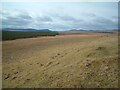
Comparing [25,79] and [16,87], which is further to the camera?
[25,79]

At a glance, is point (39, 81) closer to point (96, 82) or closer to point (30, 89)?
point (30, 89)

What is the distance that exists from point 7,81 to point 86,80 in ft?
18.9

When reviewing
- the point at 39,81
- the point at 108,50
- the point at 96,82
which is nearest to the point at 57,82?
the point at 39,81

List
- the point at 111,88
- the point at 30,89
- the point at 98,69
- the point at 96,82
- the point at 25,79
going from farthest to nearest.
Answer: the point at 25,79 < the point at 98,69 < the point at 30,89 < the point at 96,82 < the point at 111,88

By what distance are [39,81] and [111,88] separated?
429cm

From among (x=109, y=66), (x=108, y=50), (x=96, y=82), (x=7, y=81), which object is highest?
(x=108, y=50)

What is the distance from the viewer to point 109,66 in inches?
354

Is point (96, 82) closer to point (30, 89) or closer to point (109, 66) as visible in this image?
point (109, 66)

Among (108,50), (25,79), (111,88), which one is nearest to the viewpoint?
(111,88)

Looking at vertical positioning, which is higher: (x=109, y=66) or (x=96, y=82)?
(x=109, y=66)

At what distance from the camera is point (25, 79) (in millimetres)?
9750

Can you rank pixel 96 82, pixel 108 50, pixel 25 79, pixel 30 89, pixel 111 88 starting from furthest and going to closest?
pixel 108 50
pixel 25 79
pixel 30 89
pixel 96 82
pixel 111 88

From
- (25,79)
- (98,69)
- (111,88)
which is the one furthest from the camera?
(25,79)

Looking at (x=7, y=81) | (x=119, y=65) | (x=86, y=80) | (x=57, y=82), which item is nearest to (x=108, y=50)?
(x=119, y=65)
